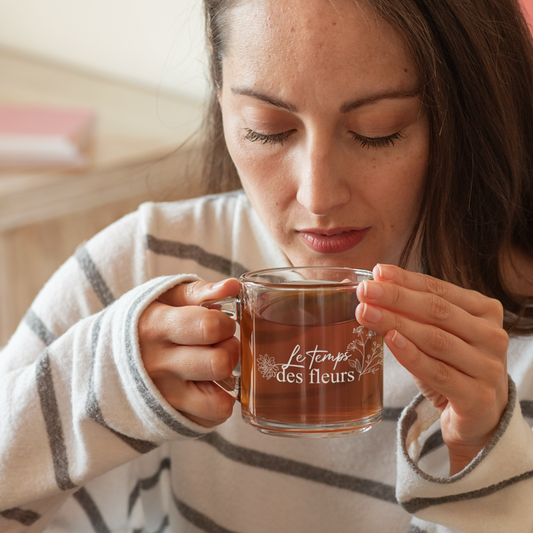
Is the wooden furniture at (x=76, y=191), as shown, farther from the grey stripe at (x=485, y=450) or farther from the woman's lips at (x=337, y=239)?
the grey stripe at (x=485, y=450)

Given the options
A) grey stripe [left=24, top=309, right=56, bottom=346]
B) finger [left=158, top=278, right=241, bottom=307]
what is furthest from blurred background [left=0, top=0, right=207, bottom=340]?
finger [left=158, top=278, right=241, bottom=307]

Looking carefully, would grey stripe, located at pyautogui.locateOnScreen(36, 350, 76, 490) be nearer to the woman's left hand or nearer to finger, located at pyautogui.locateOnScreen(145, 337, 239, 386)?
finger, located at pyautogui.locateOnScreen(145, 337, 239, 386)

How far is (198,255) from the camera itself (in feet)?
4.21

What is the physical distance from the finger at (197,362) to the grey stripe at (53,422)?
8.1 inches

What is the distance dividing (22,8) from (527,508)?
8.66ft

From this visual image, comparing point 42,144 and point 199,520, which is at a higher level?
point 42,144

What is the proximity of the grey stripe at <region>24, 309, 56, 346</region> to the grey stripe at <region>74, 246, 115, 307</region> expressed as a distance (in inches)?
4.2

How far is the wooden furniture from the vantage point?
2.00 metres

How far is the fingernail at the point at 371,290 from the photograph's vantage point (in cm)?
71

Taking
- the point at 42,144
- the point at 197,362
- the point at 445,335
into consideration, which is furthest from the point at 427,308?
the point at 42,144

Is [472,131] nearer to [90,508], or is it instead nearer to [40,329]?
[40,329]

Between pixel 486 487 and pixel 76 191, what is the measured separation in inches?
62.7

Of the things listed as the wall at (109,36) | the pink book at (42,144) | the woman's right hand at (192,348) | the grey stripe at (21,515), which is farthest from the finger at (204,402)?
the wall at (109,36)

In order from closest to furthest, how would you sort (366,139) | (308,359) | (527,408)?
(308,359) → (366,139) → (527,408)
